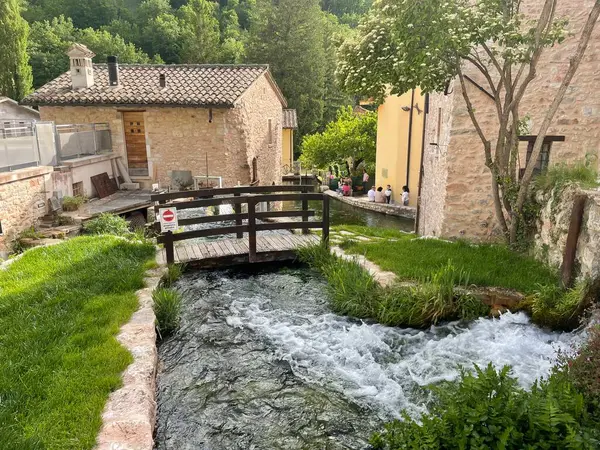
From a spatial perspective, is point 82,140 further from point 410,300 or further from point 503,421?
point 503,421

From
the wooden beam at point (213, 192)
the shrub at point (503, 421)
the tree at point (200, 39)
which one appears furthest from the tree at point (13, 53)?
the shrub at point (503, 421)

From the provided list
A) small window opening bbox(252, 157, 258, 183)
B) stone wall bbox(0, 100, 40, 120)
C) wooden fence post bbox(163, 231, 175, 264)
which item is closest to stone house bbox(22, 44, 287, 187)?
small window opening bbox(252, 157, 258, 183)

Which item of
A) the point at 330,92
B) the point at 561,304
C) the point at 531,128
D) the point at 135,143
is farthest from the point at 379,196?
the point at 330,92

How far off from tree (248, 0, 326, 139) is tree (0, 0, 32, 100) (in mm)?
15586

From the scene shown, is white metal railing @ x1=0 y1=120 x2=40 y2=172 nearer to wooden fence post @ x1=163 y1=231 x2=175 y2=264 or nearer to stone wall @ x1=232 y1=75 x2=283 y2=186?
wooden fence post @ x1=163 y1=231 x2=175 y2=264

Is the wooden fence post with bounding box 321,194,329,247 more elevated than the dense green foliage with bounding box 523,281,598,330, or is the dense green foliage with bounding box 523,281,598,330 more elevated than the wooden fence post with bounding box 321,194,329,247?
the wooden fence post with bounding box 321,194,329,247

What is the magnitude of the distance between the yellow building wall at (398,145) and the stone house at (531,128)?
921 cm

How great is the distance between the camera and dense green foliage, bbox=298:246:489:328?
6.39 m

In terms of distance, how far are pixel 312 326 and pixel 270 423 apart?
6.92 feet

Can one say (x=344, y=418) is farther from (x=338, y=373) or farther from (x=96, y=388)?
(x=96, y=388)

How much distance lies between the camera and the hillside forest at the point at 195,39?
34656 mm

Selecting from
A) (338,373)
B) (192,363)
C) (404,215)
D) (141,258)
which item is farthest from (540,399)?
(404,215)

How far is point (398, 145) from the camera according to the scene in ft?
67.8

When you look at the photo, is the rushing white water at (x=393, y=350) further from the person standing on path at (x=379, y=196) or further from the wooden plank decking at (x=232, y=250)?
the person standing on path at (x=379, y=196)
